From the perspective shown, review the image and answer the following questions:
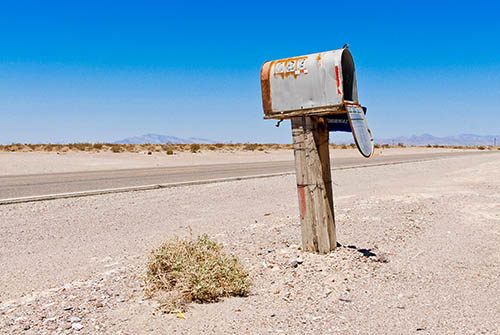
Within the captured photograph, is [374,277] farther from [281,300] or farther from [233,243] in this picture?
[233,243]

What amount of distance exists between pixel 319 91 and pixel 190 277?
2.42m

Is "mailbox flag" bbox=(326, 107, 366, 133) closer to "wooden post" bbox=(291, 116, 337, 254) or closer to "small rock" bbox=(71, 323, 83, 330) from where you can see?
"wooden post" bbox=(291, 116, 337, 254)

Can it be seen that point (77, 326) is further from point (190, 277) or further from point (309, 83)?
point (309, 83)

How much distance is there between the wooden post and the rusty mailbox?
0.17m

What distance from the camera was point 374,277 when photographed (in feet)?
15.4

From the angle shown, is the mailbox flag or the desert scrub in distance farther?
the mailbox flag

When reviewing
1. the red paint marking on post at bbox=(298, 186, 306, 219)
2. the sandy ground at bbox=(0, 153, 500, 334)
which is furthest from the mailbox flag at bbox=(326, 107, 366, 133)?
the sandy ground at bbox=(0, 153, 500, 334)

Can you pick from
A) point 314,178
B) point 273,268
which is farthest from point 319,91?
point 273,268

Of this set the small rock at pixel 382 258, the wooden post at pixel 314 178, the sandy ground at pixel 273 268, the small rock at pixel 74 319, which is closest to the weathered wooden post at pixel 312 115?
the wooden post at pixel 314 178

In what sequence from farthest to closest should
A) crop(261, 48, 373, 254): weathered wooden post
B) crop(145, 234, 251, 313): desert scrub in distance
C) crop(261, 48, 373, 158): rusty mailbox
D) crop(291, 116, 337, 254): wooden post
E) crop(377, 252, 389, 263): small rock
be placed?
1. crop(377, 252, 389, 263): small rock
2. crop(291, 116, 337, 254): wooden post
3. crop(261, 48, 373, 254): weathered wooden post
4. crop(261, 48, 373, 158): rusty mailbox
5. crop(145, 234, 251, 313): desert scrub in distance

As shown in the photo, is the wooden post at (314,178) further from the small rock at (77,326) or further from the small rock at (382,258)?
the small rock at (77,326)

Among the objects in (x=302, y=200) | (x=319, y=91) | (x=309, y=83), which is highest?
(x=309, y=83)

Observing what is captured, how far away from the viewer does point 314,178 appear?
5059 mm

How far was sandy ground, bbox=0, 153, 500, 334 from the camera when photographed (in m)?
3.71
